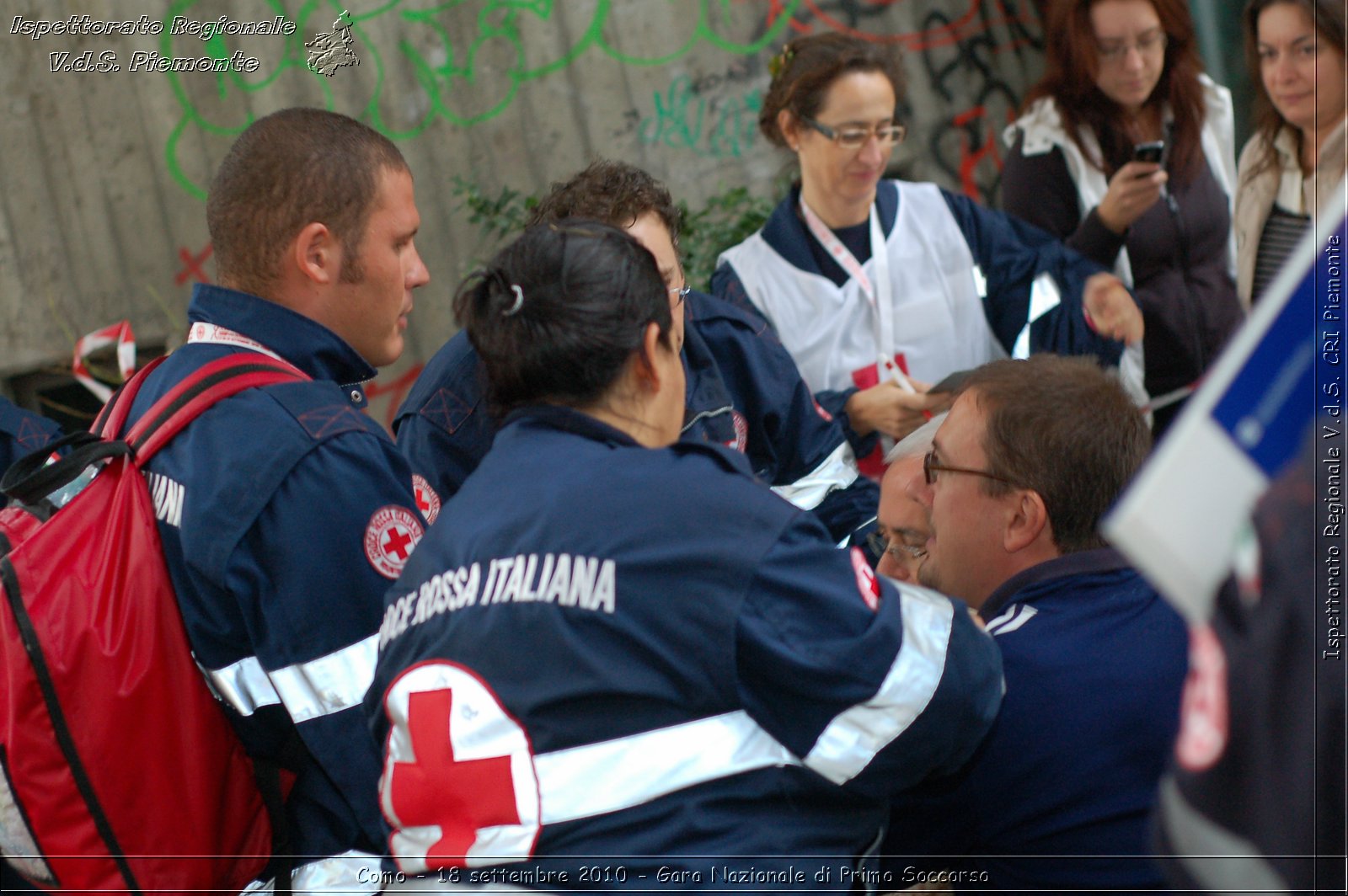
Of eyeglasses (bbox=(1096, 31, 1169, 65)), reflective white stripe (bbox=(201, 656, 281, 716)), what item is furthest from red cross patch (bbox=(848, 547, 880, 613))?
eyeglasses (bbox=(1096, 31, 1169, 65))

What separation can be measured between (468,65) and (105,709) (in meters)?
3.92

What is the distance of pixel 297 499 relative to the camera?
1959 millimetres

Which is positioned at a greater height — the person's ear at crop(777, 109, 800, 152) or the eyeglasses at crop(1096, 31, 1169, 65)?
the eyeglasses at crop(1096, 31, 1169, 65)

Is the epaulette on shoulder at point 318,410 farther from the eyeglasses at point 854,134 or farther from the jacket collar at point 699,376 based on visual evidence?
the eyeglasses at point 854,134

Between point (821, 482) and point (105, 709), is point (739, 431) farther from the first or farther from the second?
point (105, 709)

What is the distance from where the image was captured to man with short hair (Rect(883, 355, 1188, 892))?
185cm

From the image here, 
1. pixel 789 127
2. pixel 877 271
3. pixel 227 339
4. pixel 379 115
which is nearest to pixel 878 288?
pixel 877 271

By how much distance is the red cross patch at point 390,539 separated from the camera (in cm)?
198

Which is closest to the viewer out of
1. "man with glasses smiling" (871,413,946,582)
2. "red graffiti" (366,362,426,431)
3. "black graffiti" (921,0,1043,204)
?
"man with glasses smiling" (871,413,946,582)

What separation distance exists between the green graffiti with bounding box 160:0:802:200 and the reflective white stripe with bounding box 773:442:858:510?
284cm

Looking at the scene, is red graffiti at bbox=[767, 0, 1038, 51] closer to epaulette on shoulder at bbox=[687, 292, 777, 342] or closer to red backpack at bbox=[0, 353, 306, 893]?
epaulette on shoulder at bbox=[687, 292, 777, 342]

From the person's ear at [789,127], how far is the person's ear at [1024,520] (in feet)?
5.50

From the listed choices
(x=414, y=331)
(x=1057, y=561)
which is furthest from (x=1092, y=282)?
(x=414, y=331)

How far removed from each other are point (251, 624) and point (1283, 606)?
1.47 m
